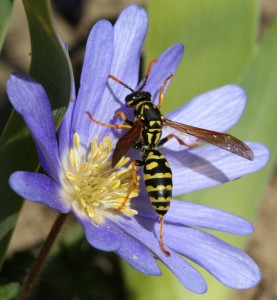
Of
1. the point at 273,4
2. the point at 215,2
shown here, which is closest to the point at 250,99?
the point at 215,2

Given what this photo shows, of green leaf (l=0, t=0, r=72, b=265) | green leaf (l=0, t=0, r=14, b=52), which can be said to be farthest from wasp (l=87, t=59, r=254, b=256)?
green leaf (l=0, t=0, r=14, b=52)

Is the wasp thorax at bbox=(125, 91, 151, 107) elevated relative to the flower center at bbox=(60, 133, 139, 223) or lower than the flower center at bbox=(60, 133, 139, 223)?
elevated

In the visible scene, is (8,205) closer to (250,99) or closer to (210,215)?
(210,215)

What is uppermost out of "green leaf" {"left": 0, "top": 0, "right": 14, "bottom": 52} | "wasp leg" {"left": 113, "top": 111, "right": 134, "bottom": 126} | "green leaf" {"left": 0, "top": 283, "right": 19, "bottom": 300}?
"green leaf" {"left": 0, "top": 0, "right": 14, "bottom": 52}

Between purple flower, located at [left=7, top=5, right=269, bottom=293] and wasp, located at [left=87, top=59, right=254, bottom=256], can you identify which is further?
wasp, located at [left=87, top=59, right=254, bottom=256]

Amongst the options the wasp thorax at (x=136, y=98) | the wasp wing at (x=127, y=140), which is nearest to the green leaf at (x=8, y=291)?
the wasp wing at (x=127, y=140)

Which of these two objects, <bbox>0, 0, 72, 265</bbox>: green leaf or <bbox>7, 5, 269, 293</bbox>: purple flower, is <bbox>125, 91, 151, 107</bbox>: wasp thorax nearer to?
<bbox>7, 5, 269, 293</bbox>: purple flower

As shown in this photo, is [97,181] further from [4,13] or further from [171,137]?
A: [4,13]

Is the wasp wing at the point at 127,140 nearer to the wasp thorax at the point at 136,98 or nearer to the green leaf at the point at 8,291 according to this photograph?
the wasp thorax at the point at 136,98
